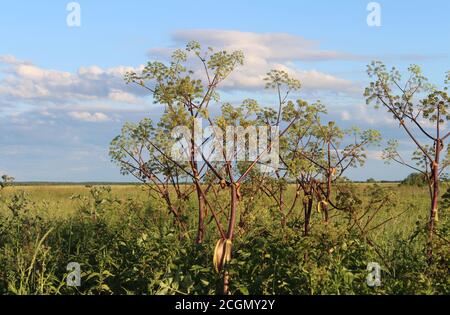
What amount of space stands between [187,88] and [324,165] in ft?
5.93

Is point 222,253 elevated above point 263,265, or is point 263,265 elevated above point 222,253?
point 222,253

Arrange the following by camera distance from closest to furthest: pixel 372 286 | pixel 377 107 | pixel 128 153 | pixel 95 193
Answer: pixel 372 286
pixel 377 107
pixel 128 153
pixel 95 193

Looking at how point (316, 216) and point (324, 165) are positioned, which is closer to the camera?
point (324, 165)

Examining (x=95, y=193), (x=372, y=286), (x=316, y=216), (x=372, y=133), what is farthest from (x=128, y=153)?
(x=372, y=286)

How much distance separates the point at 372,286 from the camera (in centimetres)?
545

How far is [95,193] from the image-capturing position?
874cm

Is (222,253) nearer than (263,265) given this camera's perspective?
Yes

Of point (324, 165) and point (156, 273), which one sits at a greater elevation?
point (324, 165)
